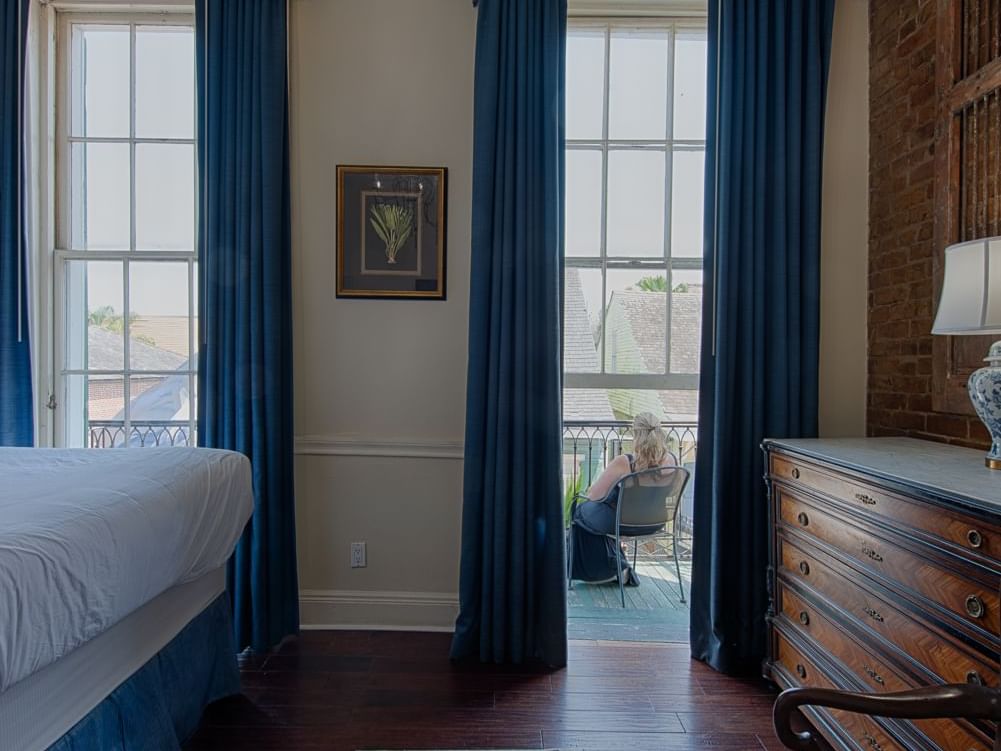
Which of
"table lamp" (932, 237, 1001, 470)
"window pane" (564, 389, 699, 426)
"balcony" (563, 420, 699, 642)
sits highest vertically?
"table lamp" (932, 237, 1001, 470)

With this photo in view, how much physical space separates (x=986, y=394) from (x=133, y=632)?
8.03 ft

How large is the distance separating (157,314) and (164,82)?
3.65 ft

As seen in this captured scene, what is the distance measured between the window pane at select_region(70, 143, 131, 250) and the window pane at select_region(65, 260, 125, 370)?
0.11m

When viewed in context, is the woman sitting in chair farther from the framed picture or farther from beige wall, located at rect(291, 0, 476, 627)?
the framed picture

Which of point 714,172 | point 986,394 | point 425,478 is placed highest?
point 714,172

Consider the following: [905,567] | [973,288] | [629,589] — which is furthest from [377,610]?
[973,288]

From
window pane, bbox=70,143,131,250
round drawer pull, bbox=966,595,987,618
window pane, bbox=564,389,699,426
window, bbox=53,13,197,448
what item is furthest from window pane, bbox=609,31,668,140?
window pane, bbox=70,143,131,250

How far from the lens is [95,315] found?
267cm

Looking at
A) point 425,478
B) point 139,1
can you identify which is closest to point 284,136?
point 139,1

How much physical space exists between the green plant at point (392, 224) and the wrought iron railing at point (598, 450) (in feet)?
4.79

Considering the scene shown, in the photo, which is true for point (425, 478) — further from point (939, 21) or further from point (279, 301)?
point (939, 21)

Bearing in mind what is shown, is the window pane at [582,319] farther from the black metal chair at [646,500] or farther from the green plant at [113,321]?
the green plant at [113,321]

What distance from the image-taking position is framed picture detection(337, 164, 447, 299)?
2514 mm

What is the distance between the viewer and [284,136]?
8.00 feet
